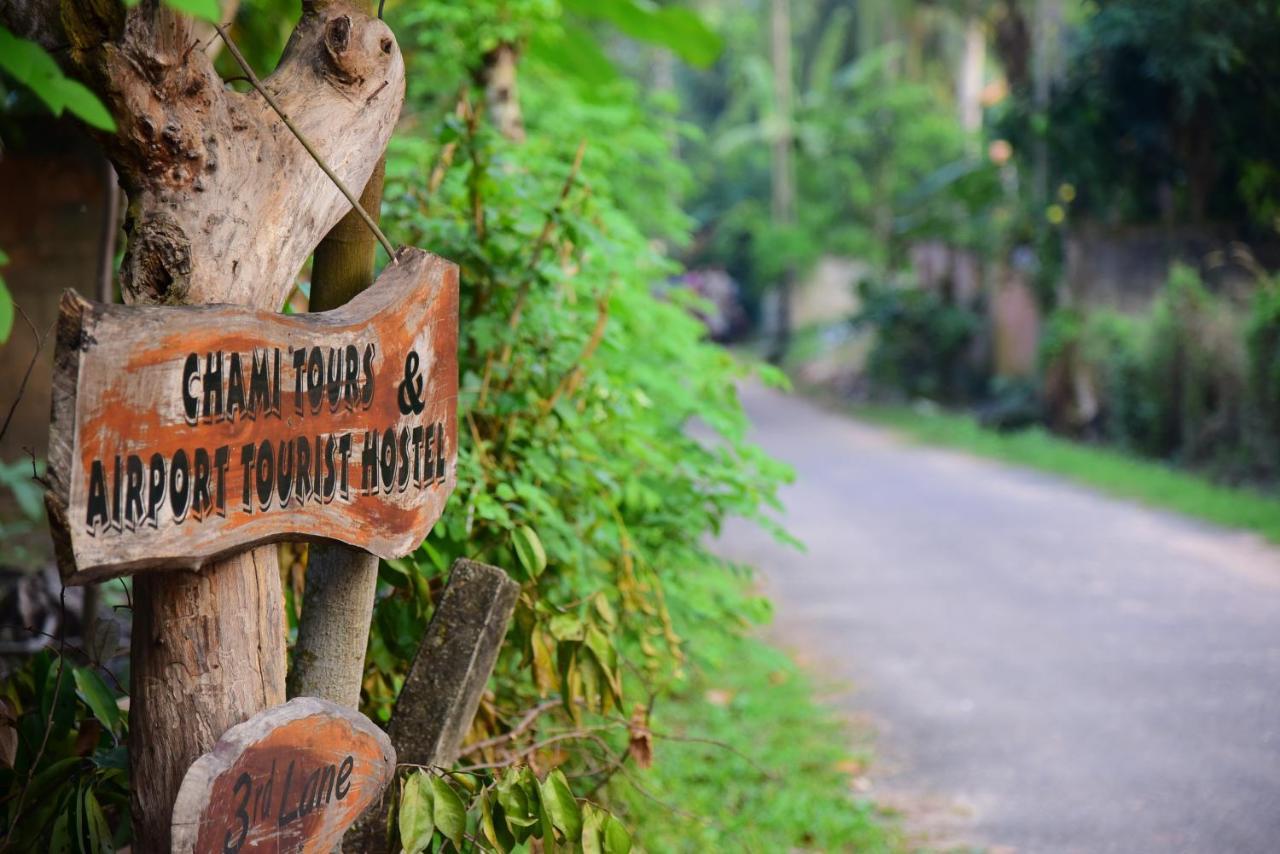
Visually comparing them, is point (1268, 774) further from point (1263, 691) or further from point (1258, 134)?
point (1258, 134)

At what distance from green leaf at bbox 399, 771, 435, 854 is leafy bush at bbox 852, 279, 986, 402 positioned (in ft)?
56.6

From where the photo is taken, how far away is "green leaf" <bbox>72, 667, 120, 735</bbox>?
2541 millimetres

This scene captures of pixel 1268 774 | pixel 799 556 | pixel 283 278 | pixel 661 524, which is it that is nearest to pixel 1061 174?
pixel 799 556

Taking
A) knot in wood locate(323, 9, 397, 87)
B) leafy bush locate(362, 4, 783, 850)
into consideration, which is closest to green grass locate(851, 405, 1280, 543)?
leafy bush locate(362, 4, 783, 850)

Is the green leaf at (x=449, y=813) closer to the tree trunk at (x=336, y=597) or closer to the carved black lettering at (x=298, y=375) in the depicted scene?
the tree trunk at (x=336, y=597)

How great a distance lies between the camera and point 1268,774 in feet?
15.2

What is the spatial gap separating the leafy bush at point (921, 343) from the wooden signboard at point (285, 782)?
57.0 feet

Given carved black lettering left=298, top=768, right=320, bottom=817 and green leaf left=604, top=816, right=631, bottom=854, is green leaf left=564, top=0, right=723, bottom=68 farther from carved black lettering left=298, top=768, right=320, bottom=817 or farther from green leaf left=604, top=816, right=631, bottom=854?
carved black lettering left=298, top=768, right=320, bottom=817

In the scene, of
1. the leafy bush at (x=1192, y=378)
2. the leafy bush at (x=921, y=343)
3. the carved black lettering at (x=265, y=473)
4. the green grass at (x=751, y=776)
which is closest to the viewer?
the carved black lettering at (x=265, y=473)

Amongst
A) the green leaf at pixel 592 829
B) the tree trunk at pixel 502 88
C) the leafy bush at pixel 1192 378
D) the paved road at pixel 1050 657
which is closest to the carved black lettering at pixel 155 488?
the green leaf at pixel 592 829

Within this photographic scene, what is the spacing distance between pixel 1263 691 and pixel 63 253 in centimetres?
585

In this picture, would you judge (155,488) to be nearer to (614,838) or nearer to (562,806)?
(562,806)

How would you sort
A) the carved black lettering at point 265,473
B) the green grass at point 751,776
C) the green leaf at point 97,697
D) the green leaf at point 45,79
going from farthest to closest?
1. the green grass at point 751,776
2. the green leaf at point 97,697
3. the carved black lettering at point 265,473
4. the green leaf at point 45,79

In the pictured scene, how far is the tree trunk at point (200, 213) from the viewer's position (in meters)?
1.91
